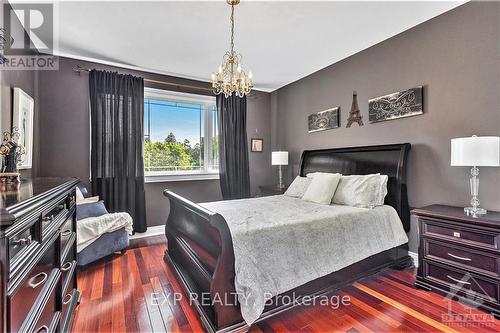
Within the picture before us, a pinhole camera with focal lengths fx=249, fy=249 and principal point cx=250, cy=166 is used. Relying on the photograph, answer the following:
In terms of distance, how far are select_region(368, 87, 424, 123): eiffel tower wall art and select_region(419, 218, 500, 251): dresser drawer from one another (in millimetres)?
1261

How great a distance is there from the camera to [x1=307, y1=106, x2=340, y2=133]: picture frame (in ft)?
12.5

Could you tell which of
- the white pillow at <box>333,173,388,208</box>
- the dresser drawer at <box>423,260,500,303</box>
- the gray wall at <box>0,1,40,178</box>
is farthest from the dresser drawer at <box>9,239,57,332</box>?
the dresser drawer at <box>423,260,500,303</box>

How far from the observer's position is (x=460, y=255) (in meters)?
2.13

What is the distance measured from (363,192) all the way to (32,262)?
2816 mm

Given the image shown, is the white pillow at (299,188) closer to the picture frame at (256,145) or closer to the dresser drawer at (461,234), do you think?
the dresser drawer at (461,234)

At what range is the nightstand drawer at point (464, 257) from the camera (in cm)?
195

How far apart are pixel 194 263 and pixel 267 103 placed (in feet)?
12.8

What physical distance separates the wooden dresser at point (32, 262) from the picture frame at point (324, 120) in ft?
11.2

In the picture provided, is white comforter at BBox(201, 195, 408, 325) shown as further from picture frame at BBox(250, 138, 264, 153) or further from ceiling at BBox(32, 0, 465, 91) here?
picture frame at BBox(250, 138, 264, 153)

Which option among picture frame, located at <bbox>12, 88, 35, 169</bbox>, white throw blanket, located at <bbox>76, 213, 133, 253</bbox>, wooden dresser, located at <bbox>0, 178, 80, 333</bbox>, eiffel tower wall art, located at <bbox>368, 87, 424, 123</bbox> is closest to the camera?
wooden dresser, located at <bbox>0, 178, 80, 333</bbox>

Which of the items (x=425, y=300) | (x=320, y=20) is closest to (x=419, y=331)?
(x=425, y=300)

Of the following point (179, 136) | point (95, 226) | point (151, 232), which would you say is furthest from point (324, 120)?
point (95, 226)

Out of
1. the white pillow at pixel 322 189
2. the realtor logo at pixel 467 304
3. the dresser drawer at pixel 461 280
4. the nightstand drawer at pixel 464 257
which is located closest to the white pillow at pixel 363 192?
→ the white pillow at pixel 322 189

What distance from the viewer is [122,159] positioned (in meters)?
3.68
